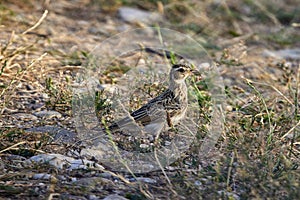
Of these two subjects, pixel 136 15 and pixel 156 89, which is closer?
pixel 156 89

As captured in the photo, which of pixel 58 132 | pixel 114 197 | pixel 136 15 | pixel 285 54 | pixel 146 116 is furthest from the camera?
pixel 136 15

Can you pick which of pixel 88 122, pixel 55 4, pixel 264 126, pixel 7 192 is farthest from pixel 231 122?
pixel 55 4

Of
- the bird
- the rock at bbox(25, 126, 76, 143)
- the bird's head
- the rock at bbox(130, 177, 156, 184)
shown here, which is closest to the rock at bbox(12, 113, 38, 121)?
the rock at bbox(25, 126, 76, 143)

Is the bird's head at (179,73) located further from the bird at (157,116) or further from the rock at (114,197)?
the rock at (114,197)

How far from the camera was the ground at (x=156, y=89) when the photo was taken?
4.19 metres

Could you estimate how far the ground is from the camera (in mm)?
4188

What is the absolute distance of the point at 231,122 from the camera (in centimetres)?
553

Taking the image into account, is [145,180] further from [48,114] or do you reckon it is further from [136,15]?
[136,15]

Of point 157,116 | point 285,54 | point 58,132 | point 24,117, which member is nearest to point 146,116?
point 157,116

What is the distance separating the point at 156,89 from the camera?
229 inches

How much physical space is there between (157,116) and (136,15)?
3972 millimetres

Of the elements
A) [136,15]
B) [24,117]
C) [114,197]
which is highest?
[136,15]

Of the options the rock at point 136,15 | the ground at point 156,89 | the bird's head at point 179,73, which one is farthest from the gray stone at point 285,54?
the bird's head at point 179,73

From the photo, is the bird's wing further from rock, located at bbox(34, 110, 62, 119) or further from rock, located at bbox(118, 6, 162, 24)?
rock, located at bbox(118, 6, 162, 24)
